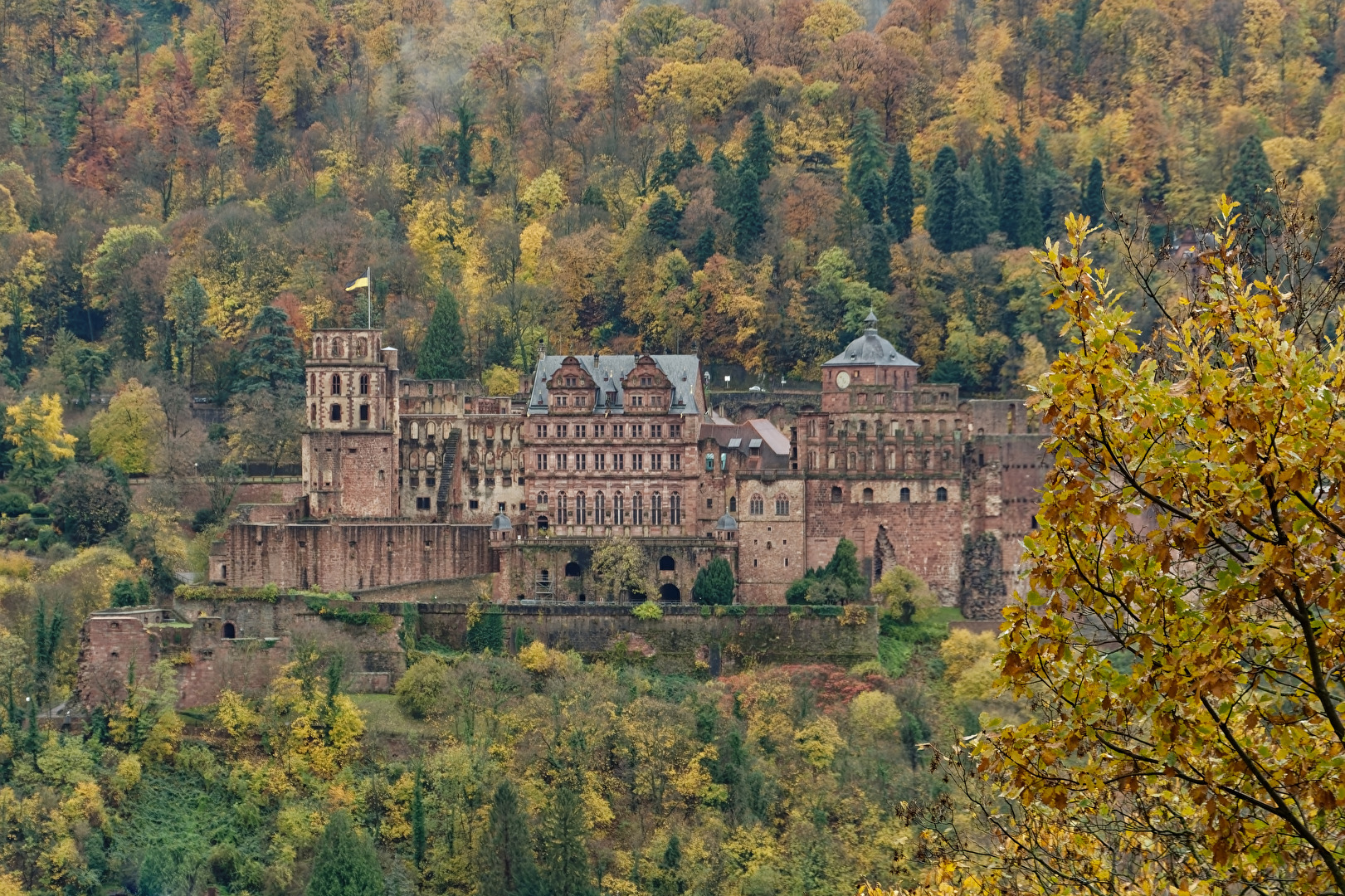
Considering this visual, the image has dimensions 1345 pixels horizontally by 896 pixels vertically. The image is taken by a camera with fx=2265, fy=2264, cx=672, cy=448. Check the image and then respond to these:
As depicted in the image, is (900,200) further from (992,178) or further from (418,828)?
(418,828)

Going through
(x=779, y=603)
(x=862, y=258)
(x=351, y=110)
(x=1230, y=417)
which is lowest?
(x=779, y=603)

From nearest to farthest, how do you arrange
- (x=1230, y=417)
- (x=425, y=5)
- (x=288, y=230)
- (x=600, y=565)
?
(x=1230, y=417) < (x=600, y=565) < (x=288, y=230) < (x=425, y=5)

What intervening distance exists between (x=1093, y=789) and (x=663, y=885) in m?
41.8

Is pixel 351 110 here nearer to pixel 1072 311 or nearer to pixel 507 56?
pixel 507 56

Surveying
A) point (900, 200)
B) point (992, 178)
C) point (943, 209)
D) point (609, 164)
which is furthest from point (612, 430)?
point (609, 164)

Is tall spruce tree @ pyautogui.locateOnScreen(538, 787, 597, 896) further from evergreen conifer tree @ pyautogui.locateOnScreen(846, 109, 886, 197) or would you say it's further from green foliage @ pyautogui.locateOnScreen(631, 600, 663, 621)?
evergreen conifer tree @ pyautogui.locateOnScreen(846, 109, 886, 197)

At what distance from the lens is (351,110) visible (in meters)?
107

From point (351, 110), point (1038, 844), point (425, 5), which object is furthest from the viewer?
point (425, 5)

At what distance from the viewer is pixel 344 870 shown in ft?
173

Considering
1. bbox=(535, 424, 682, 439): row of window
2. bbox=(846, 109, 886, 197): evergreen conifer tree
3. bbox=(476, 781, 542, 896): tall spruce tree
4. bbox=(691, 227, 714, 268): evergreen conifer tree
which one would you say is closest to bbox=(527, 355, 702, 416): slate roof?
bbox=(535, 424, 682, 439): row of window

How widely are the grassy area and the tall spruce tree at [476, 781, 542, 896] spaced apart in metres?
5.71

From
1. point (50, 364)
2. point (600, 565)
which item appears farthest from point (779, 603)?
point (50, 364)

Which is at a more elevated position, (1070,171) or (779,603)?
(1070,171)

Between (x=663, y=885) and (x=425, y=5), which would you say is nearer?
(x=663, y=885)
